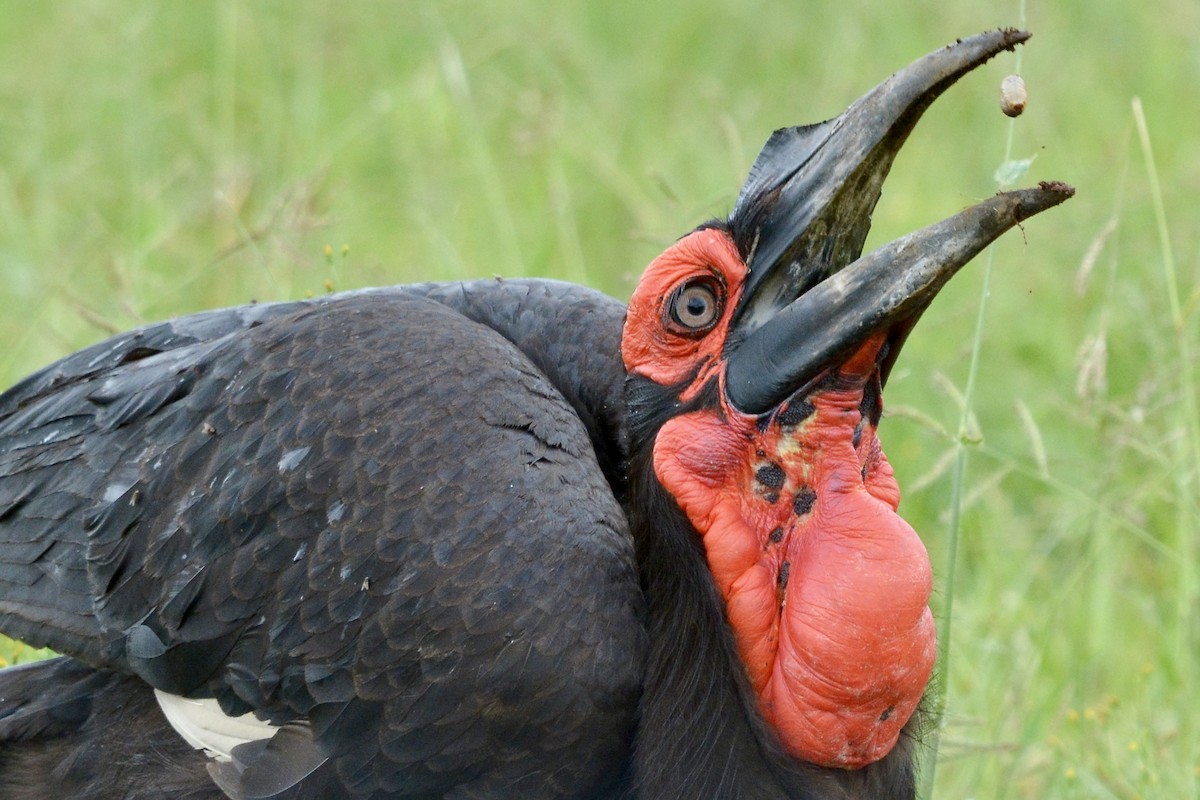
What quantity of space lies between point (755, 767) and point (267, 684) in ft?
2.55

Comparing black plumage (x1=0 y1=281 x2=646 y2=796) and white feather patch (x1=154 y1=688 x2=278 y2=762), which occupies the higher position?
black plumage (x1=0 y1=281 x2=646 y2=796)

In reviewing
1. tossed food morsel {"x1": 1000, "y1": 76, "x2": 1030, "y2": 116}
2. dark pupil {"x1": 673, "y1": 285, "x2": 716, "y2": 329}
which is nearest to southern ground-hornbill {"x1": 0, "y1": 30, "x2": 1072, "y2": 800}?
dark pupil {"x1": 673, "y1": 285, "x2": 716, "y2": 329}

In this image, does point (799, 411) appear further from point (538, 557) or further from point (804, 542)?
point (538, 557)

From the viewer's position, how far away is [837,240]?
2.64m

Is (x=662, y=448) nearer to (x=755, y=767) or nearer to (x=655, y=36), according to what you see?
(x=755, y=767)

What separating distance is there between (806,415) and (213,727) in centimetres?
108

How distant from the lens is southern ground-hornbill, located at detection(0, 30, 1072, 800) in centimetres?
258

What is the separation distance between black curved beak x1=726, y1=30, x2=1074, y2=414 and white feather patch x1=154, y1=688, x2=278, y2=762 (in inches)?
36.6

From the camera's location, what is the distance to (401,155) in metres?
6.13

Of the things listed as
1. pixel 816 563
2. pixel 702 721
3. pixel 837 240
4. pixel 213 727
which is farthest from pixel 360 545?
pixel 837 240

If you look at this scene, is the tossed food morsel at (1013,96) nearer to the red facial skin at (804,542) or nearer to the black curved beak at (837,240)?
the black curved beak at (837,240)

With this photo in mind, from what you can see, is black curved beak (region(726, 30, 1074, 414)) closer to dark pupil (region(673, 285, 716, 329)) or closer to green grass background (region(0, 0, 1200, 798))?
dark pupil (region(673, 285, 716, 329))

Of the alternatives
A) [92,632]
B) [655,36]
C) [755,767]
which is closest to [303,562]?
[92,632]

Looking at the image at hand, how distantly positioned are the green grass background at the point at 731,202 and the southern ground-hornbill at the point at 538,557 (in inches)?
23.1
